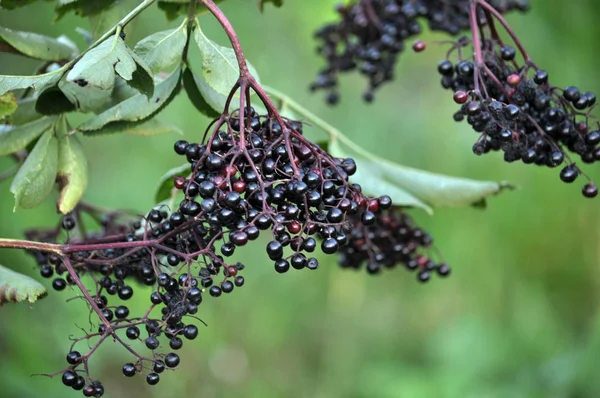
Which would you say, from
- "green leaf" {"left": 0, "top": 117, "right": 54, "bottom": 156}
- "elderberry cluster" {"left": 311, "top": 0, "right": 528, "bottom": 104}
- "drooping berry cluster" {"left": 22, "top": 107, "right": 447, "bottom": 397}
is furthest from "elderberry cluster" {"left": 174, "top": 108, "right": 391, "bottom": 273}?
"elderberry cluster" {"left": 311, "top": 0, "right": 528, "bottom": 104}

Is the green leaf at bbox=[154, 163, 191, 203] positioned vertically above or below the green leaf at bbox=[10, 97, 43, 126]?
below

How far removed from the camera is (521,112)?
1.05m

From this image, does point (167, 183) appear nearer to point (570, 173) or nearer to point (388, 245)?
point (388, 245)

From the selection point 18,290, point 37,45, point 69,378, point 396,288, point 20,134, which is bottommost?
point 69,378

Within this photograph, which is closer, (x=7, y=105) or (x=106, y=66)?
(x=106, y=66)

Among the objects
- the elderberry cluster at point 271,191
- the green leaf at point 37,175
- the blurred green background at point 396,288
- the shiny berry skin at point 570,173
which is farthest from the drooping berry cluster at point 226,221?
the blurred green background at point 396,288

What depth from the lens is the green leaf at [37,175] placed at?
108 cm

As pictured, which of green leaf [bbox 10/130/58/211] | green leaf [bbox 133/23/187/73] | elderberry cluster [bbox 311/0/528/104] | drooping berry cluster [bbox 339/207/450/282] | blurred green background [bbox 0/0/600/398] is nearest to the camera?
green leaf [bbox 133/23/187/73]

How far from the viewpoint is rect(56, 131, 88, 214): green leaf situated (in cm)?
113

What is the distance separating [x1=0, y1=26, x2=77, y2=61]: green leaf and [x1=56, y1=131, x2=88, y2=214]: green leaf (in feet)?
0.47

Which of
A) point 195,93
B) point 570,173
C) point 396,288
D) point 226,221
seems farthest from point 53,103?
point 396,288

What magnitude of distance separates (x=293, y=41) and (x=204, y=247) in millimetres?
3099

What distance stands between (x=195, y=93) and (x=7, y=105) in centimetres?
30

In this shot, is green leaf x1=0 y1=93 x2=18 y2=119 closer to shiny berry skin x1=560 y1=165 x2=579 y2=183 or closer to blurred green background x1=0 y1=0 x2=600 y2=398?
shiny berry skin x1=560 y1=165 x2=579 y2=183
